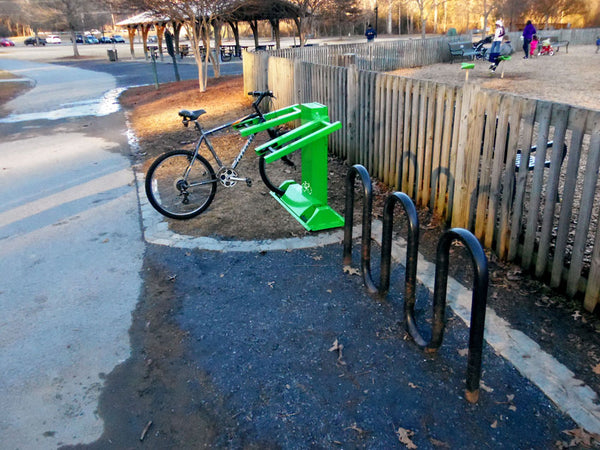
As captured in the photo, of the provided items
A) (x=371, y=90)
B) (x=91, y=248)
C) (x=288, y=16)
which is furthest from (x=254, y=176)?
(x=288, y=16)

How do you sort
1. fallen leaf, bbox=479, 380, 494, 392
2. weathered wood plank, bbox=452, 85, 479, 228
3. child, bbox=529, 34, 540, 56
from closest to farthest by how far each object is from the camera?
1. fallen leaf, bbox=479, 380, 494, 392
2. weathered wood plank, bbox=452, 85, 479, 228
3. child, bbox=529, 34, 540, 56

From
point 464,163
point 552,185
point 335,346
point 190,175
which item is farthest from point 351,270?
point 190,175

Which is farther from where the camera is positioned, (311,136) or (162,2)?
(162,2)

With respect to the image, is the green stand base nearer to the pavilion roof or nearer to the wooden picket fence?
the wooden picket fence

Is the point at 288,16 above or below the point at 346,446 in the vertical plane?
above

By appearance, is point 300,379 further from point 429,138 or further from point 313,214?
point 429,138

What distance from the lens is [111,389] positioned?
308 centimetres

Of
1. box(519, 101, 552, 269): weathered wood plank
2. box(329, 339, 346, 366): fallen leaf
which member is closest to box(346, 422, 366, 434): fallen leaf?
box(329, 339, 346, 366): fallen leaf

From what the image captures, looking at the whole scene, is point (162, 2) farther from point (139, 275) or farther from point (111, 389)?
point (111, 389)

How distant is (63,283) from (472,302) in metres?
3.53

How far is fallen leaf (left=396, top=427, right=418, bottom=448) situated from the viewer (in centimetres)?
255

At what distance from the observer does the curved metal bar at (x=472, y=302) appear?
258 cm

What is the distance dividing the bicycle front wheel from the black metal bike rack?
222cm

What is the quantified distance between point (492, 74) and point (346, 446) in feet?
63.3
